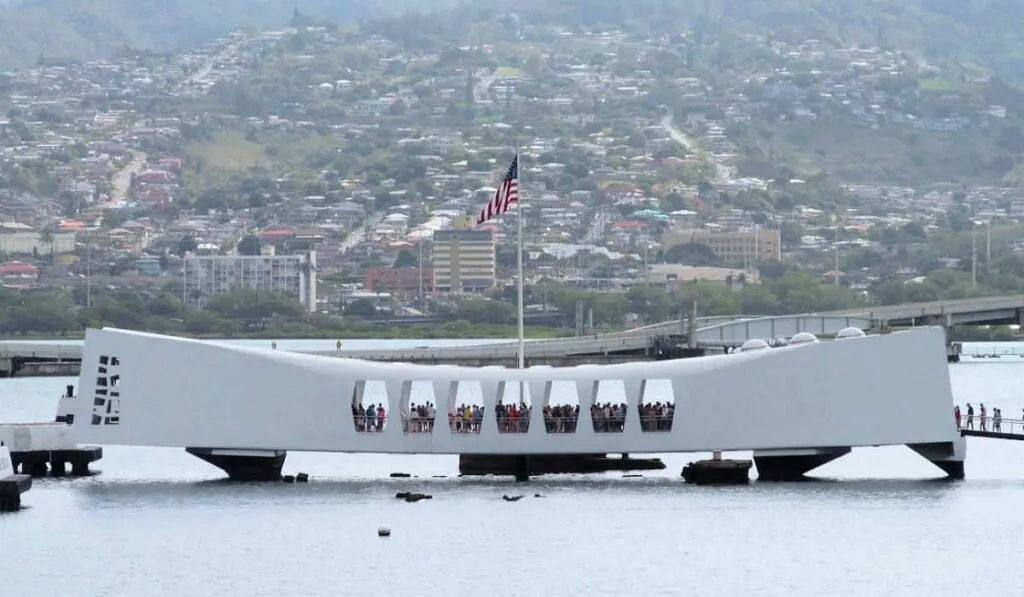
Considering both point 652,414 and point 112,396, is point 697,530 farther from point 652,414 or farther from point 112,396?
point 112,396

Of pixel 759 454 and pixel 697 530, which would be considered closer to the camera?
pixel 697 530

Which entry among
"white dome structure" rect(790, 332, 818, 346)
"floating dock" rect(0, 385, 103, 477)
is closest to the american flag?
"white dome structure" rect(790, 332, 818, 346)

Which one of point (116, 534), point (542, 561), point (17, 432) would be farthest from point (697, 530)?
point (17, 432)

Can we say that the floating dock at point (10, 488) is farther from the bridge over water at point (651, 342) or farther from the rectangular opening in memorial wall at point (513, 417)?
the bridge over water at point (651, 342)

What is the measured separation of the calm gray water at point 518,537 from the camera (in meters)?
54.3

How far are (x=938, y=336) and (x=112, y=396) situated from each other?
19251 mm

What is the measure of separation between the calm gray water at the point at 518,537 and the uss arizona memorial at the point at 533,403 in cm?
114

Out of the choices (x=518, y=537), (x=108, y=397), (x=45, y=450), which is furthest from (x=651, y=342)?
(x=518, y=537)

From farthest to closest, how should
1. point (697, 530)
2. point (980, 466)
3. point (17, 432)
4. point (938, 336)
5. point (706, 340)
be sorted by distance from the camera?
point (706, 340)
point (980, 466)
point (17, 432)
point (938, 336)
point (697, 530)

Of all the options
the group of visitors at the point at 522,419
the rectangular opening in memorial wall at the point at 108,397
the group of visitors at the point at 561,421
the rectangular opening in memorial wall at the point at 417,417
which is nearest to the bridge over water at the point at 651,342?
the rectangular opening in memorial wall at the point at 417,417

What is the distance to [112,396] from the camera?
215 feet

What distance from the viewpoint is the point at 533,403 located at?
2554 inches

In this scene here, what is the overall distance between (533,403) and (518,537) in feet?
20.2

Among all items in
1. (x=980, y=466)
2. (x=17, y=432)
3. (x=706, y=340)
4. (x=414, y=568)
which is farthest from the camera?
(x=706, y=340)
